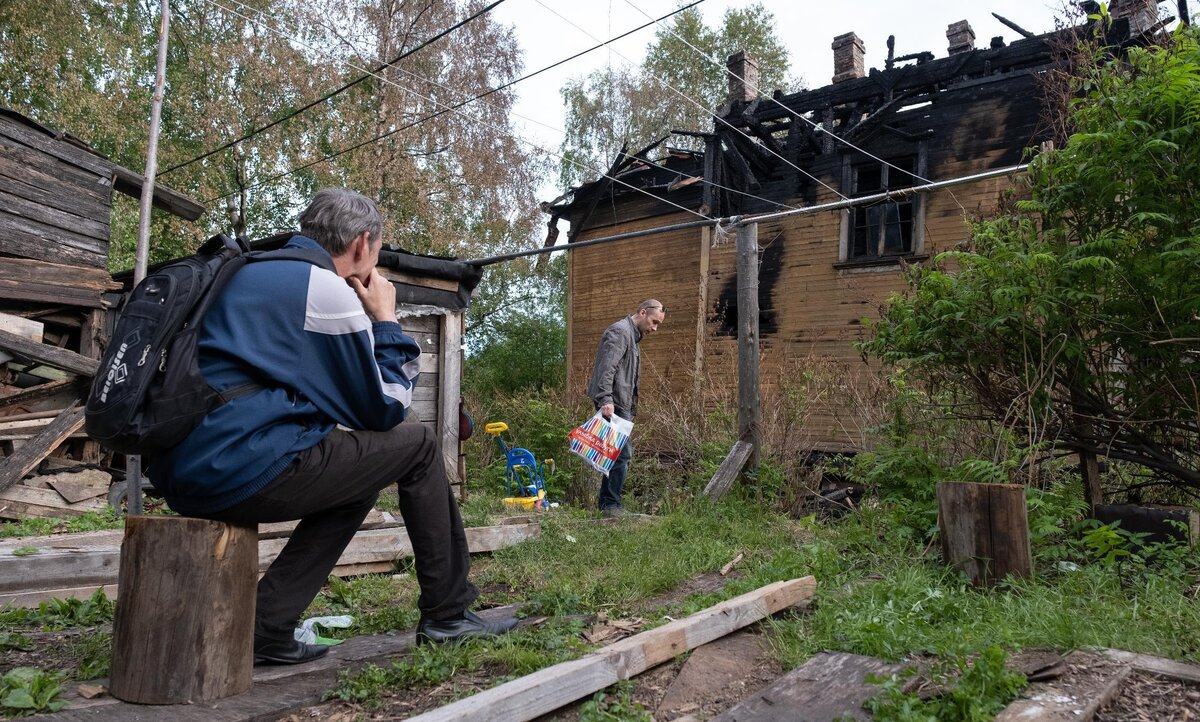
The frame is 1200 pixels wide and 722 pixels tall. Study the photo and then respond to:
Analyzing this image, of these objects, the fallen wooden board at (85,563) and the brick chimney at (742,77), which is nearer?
the fallen wooden board at (85,563)

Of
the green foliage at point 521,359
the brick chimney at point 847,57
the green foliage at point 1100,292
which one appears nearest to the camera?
the green foliage at point 1100,292

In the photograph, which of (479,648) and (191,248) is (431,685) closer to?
(479,648)

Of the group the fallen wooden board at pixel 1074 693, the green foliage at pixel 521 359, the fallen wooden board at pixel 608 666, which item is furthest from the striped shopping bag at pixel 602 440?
the green foliage at pixel 521 359

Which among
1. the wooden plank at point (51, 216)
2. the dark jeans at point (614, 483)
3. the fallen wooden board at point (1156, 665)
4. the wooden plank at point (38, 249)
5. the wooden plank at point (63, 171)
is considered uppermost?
the wooden plank at point (63, 171)

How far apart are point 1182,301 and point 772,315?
12453 mm

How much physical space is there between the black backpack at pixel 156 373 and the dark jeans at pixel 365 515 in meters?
0.45

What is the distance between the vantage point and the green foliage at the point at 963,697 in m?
2.58

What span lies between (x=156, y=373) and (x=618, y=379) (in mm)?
5541

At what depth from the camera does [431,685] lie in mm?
2895

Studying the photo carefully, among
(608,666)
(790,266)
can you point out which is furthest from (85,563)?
(790,266)

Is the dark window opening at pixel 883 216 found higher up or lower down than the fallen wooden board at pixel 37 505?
higher up

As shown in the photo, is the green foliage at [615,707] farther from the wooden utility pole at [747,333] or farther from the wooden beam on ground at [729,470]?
the wooden utility pole at [747,333]

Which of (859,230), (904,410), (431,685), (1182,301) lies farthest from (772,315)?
(431,685)

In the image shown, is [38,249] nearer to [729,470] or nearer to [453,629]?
[729,470]
